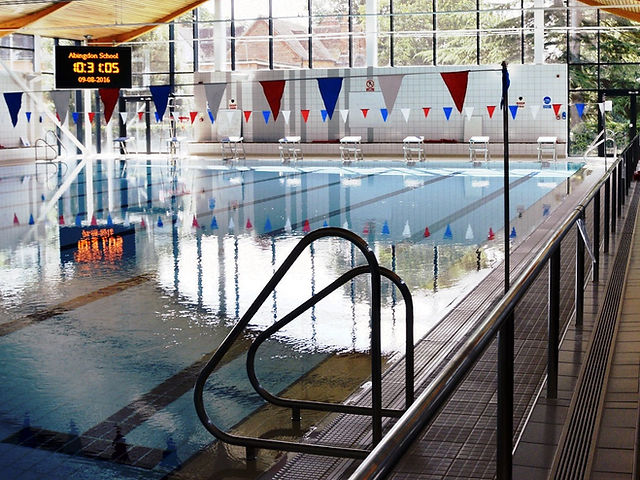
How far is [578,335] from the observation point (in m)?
4.57

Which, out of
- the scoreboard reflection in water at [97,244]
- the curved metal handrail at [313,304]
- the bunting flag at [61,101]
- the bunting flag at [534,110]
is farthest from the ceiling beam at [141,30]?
the curved metal handrail at [313,304]

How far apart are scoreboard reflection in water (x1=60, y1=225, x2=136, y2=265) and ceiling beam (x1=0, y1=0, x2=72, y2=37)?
39.8 feet

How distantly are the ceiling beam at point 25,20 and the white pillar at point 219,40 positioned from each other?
564 cm

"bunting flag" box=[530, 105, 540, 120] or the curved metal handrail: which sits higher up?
"bunting flag" box=[530, 105, 540, 120]

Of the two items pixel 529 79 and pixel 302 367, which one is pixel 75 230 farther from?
pixel 529 79

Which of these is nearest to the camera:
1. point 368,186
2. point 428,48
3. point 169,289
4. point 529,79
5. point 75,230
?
point 169,289

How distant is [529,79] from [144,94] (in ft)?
40.9

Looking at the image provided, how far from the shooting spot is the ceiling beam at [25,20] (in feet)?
69.6

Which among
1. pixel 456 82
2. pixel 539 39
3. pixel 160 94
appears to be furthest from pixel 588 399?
pixel 539 39

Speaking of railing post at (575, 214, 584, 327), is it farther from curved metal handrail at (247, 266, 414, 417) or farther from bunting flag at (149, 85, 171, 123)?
bunting flag at (149, 85, 171, 123)

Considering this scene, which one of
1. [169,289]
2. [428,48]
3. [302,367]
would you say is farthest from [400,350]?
[428,48]

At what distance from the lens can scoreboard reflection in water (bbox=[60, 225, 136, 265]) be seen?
28.0ft

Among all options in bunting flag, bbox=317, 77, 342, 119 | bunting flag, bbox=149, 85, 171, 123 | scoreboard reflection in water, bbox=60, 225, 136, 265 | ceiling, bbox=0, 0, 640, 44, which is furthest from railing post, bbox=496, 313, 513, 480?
ceiling, bbox=0, 0, 640, 44

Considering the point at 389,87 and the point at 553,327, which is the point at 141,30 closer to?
the point at 389,87
